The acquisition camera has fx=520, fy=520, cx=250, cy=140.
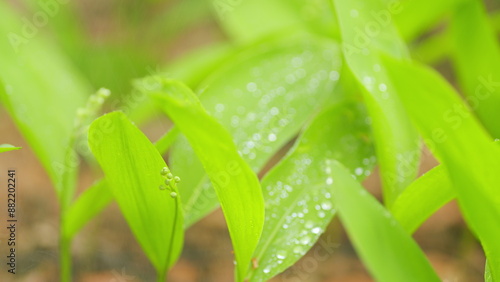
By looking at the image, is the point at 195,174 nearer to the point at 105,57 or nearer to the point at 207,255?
the point at 207,255

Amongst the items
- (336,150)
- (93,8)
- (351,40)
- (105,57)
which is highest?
(93,8)

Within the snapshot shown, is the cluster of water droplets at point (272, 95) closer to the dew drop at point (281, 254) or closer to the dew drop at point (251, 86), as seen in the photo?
the dew drop at point (251, 86)

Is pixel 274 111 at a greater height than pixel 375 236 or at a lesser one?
greater

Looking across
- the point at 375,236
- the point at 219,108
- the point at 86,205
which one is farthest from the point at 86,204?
the point at 375,236

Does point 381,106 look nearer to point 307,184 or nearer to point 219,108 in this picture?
point 307,184

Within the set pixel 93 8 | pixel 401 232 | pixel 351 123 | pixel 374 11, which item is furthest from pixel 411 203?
pixel 93 8

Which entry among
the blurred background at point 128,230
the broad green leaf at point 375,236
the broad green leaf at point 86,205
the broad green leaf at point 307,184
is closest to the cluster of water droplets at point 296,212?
the broad green leaf at point 307,184
